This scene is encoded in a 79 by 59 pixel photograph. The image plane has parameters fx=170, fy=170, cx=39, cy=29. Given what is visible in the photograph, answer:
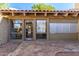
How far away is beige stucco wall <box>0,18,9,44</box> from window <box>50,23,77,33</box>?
431 centimetres

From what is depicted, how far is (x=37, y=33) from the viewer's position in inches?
655

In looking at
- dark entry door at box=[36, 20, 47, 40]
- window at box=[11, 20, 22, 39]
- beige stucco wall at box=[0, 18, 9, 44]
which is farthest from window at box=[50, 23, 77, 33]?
beige stucco wall at box=[0, 18, 9, 44]

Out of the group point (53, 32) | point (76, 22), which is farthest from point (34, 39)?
point (76, 22)

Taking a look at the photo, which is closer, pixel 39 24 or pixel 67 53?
pixel 67 53

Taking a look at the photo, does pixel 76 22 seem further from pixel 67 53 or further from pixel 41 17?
pixel 67 53

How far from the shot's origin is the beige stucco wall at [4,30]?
14861 millimetres

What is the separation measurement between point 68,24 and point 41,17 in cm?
275

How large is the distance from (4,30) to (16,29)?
1.44m

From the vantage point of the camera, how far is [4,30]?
615 inches

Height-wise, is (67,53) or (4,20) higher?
(4,20)

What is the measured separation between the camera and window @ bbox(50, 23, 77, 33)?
54.6 feet

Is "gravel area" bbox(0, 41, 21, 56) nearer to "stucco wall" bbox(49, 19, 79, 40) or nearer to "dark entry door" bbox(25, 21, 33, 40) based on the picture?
"dark entry door" bbox(25, 21, 33, 40)

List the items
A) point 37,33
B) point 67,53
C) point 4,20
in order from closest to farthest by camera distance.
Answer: point 67,53 < point 4,20 < point 37,33

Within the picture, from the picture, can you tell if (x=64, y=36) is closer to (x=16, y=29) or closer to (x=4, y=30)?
(x=16, y=29)
